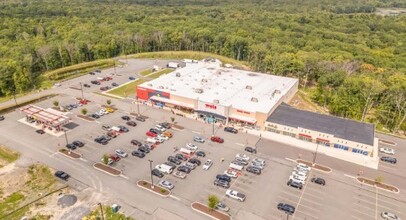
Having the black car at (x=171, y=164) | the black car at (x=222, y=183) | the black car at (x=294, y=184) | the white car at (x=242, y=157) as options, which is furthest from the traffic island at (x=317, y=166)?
the black car at (x=171, y=164)

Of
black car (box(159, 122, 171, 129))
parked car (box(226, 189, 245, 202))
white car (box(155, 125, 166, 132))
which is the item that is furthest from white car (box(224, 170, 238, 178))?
black car (box(159, 122, 171, 129))

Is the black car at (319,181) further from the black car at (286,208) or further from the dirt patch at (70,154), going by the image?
the dirt patch at (70,154)

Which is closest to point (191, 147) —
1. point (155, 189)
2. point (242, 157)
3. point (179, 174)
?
point (179, 174)

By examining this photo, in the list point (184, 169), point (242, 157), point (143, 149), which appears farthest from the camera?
point (143, 149)

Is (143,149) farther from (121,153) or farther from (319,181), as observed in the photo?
(319,181)

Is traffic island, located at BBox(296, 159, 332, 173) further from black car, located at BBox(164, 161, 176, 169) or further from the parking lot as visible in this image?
black car, located at BBox(164, 161, 176, 169)

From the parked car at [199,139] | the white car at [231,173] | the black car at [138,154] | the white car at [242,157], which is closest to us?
the white car at [231,173]
